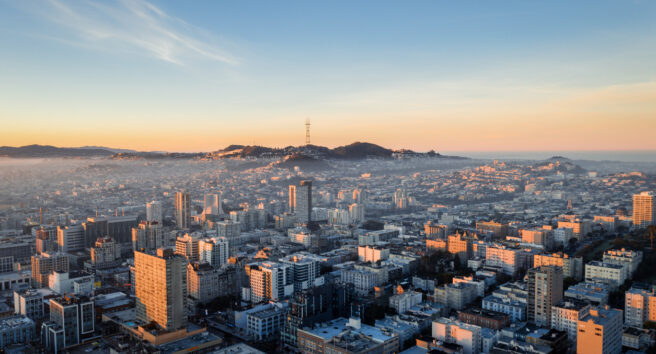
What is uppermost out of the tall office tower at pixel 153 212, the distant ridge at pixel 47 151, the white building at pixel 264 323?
the distant ridge at pixel 47 151

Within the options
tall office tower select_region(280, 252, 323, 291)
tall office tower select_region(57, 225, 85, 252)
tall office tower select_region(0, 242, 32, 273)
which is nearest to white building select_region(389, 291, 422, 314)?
tall office tower select_region(280, 252, 323, 291)

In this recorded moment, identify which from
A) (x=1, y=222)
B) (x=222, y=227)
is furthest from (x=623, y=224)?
(x=1, y=222)

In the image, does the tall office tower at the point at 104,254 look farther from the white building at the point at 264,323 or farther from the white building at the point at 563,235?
the white building at the point at 563,235

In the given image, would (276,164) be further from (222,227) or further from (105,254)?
(105,254)

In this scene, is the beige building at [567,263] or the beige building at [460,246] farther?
the beige building at [460,246]

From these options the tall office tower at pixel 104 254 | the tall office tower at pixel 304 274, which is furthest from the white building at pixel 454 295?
the tall office tower at pixel 104 254

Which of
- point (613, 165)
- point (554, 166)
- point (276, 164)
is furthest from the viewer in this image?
point (554, 166)

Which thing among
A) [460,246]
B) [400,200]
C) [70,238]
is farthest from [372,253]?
[400,200]
